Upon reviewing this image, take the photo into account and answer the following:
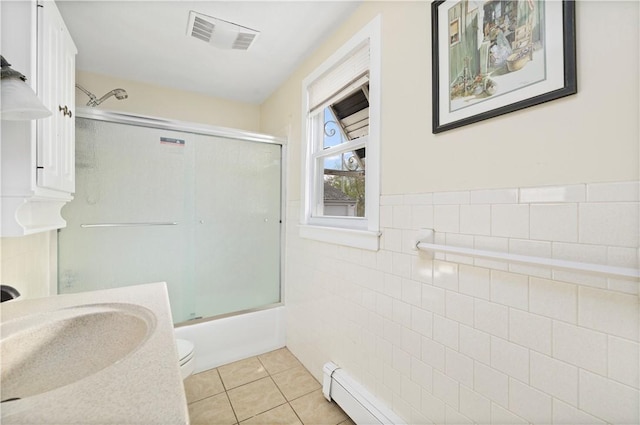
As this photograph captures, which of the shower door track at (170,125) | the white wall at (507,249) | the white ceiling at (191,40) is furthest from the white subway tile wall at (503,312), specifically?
the shower door track at (170,125)

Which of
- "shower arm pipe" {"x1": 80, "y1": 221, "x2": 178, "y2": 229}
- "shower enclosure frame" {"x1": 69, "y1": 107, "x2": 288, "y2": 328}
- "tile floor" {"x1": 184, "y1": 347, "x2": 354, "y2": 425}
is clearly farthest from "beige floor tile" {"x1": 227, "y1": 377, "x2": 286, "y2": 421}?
"shower arm pipe" {"x1": 80, "y1": 221, "x2": 178, "y2": 229}

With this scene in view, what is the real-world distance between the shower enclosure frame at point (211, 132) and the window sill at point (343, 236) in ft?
1.58

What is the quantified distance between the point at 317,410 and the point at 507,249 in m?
1.44

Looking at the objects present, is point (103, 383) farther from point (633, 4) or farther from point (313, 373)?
point (313, 373)

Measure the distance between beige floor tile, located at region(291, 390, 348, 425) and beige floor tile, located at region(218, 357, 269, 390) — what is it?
40 centimetres

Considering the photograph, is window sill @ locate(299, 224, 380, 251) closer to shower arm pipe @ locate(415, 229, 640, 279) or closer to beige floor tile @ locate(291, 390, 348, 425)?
shower arm pipe @ locate(415, 229, 640, 279)

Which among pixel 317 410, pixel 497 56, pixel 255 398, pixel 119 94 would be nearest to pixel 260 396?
pixel 255 398

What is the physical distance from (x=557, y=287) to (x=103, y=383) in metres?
1.17

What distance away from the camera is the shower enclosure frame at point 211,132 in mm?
1831

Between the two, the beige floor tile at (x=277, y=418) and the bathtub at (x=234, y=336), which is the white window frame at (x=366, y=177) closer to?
the bathtub at (x=234, y=336)

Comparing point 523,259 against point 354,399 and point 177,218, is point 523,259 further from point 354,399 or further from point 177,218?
point 177,218

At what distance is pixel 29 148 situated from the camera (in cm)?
94

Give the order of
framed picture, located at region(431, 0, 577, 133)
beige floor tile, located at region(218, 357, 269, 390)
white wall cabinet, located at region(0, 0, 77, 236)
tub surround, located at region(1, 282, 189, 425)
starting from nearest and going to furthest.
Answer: tub surround, located at region(1, 282, 189, 425) < framed picture, located at region(431, 0, 577, 133) < white wall cabinet, located at region(0, 0, 77, 236) < beige floor tile, located at region(218, 357, 269, 390)

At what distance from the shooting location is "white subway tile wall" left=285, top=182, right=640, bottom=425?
730mm
